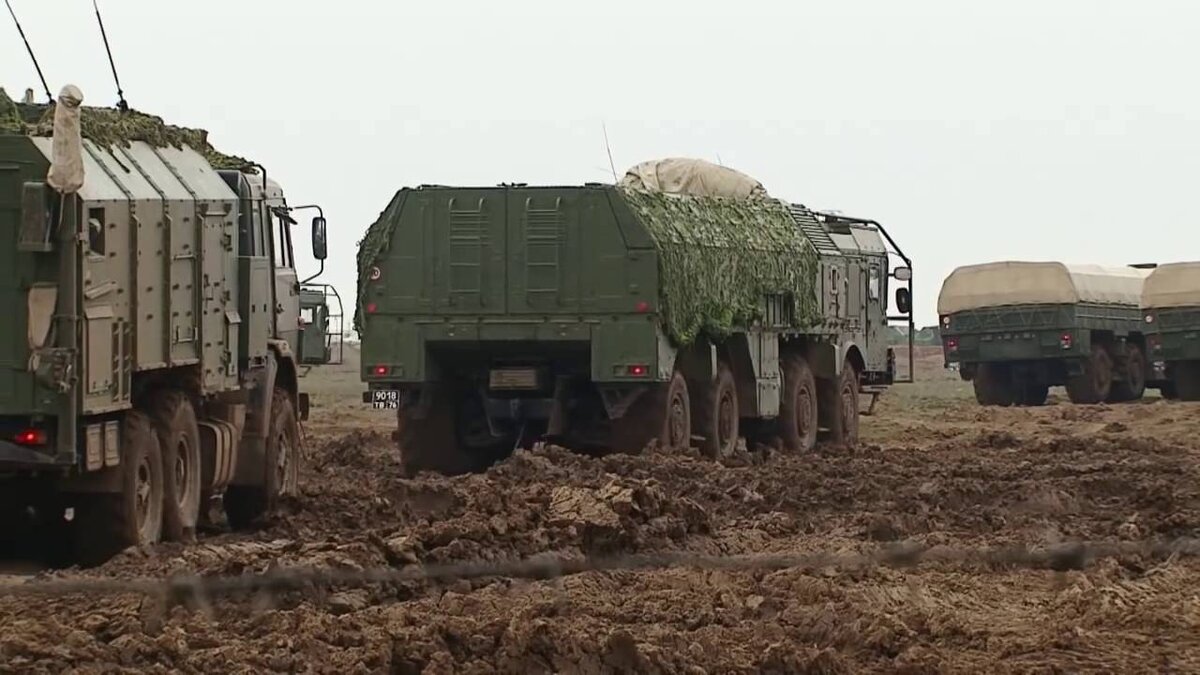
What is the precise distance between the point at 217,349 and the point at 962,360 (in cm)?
2496

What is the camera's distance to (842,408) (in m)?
28.4

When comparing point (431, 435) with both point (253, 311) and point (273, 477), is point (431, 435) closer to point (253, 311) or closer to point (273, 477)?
point (273, 477)

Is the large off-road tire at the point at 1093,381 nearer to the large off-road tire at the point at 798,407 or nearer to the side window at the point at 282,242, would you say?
the large off-road tire at the point at 798,407

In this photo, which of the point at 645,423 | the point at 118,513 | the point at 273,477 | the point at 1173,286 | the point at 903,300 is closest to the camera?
the point at 118,513

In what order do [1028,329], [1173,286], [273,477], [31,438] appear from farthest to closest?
[1173,286]
[1028,329]
[273,477]
[31,438]

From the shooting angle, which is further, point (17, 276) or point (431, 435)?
point (431, 435)

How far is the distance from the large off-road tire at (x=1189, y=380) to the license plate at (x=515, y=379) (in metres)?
21.0

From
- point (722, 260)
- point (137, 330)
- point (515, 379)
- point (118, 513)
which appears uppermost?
point (722, 260)

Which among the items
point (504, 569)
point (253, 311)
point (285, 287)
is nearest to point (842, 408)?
point (285, 287)

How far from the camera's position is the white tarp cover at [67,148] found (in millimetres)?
13289

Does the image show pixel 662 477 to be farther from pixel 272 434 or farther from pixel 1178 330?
pixel 1178 330

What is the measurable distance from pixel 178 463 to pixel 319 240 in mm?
3550

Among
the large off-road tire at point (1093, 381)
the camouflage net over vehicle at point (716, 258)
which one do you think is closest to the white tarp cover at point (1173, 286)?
→ the large off-road tire at point (1093, 381)

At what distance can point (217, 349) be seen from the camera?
1695 cm
